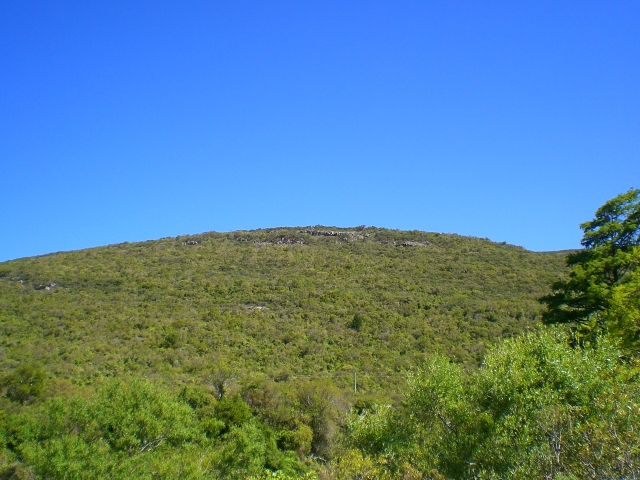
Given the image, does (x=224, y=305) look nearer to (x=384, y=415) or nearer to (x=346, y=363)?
(x=346, y=363)

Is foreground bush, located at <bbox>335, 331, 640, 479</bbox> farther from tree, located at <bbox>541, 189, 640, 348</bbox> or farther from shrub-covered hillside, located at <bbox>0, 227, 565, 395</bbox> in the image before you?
shrub-covered hillside, located at <bbox>0, 227, 565, 395</bbox>

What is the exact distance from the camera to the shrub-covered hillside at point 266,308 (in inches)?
1683

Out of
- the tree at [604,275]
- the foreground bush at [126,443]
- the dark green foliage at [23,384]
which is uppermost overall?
the tree at [604,275]

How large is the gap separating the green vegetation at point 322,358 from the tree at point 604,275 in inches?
3.2

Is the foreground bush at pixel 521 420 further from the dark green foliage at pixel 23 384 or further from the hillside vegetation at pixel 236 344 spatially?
the dark green foliage at pixel 23 384

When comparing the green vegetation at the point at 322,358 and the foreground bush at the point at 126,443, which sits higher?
the green vegetation at the point at 322,358

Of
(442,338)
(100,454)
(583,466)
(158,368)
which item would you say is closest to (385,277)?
(442,338)

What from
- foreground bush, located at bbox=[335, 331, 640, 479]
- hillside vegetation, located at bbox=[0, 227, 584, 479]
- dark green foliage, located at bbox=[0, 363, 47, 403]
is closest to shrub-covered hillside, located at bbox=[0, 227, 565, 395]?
hillside vegetation, located at bbox=[0, 227, 584, 479]

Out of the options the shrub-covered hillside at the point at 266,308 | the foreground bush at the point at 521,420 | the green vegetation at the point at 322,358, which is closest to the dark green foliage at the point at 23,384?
the green vegetation at the point at 322,358

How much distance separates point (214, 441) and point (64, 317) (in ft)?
87.5

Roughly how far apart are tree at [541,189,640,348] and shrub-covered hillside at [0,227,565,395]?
1972cm

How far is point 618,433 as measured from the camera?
9492 mm

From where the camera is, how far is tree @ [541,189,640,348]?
16.6 metres

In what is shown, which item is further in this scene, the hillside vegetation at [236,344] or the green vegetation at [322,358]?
the hillside vegetation at [236,344]
